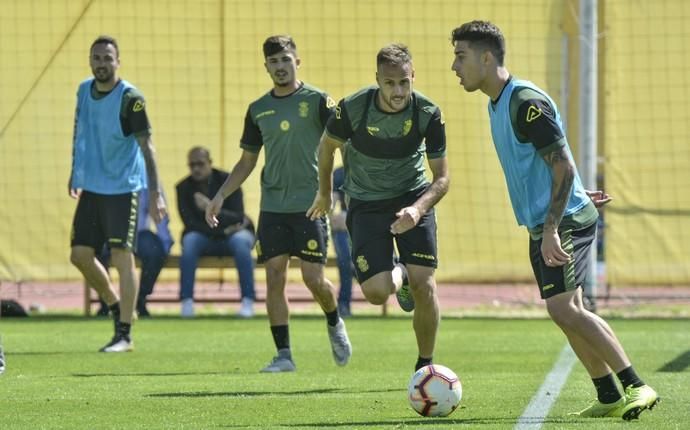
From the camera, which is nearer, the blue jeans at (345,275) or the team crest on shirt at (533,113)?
the team crest on shirt at (533,113)

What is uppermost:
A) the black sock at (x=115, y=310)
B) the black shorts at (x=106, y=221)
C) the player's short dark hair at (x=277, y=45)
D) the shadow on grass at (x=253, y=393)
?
the player's short dark hair at (x=277, y=45)

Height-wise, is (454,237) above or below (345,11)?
below

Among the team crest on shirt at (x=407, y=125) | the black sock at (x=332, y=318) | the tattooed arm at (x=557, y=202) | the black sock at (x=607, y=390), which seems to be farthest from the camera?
the black sock at (x=332, y=318)

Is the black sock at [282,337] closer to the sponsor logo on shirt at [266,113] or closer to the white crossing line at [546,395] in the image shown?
the sponsor logo on shirt at [266,113]

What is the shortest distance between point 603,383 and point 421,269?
6.55 feet

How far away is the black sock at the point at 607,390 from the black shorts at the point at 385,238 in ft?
6.54

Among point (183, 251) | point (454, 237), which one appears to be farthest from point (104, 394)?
point (454, 237)

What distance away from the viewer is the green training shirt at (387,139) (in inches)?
373

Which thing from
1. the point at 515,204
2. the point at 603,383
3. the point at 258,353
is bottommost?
the point at 258,353

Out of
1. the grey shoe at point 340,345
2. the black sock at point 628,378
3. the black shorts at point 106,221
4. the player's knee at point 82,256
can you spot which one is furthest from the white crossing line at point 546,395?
the player's knee at point 82,256

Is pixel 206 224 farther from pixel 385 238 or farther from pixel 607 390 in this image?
pixel 607 390

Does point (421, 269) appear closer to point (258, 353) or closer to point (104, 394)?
point (104, 394)

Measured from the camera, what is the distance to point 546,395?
29.5 feet

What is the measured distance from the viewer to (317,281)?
36.0ft
